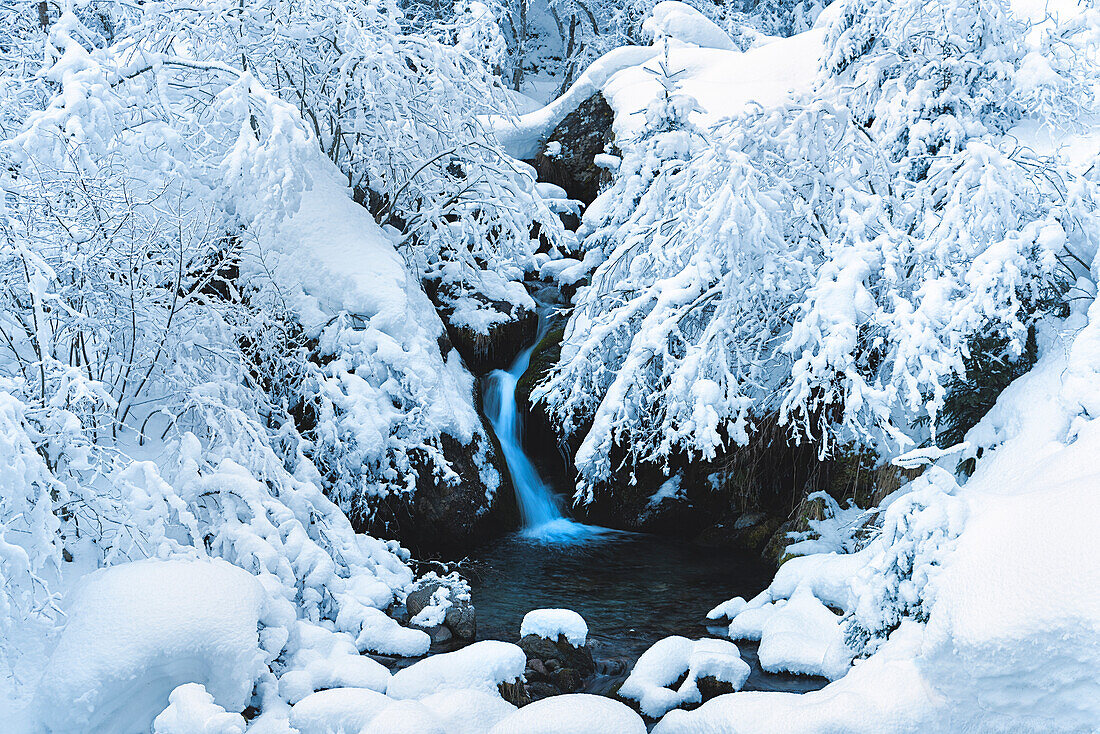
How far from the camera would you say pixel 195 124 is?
8.18m

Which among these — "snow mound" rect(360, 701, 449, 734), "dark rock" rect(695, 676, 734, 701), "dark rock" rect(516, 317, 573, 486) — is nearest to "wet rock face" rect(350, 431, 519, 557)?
"dark rock" rect(516, 317, 573, 486)

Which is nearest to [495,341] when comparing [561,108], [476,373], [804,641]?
[476,373]

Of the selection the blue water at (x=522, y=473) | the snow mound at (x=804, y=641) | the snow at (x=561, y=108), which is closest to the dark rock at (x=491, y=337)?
the blue water at (x=522, y=473)

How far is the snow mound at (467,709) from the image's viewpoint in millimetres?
4605

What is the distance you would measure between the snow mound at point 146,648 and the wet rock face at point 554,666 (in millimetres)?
1791

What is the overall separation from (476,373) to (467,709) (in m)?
6.24

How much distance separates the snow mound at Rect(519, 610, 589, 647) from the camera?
19.7 feet

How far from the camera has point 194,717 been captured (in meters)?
4.23

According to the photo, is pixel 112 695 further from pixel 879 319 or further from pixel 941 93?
pixel 941 93

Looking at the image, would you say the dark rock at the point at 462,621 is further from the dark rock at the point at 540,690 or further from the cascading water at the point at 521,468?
the cascading water at the point at 521,468

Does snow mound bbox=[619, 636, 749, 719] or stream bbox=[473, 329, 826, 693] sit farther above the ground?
snow mound bbox=[619, 636, 749, 719]

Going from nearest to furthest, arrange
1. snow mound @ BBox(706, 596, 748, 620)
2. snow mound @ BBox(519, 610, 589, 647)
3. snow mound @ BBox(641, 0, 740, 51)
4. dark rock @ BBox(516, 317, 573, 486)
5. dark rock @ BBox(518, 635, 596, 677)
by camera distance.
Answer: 1. dark rock @ BBox(518, 635, 596, 677)
2. snow mound @ BBox(519, 610, 589, 647)
3. snow mound @ BBox(706, 596, 748, 620)
4. dark rock @ BBox(516, 317, 573, 486)
5. snow mound @ BBox(641, 0, 740, 51)

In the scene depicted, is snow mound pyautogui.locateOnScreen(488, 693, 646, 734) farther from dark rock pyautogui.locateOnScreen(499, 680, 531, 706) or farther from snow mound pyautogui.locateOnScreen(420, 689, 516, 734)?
dark rock pyautogui.locateOnScreen(499, 680, 531, 706)

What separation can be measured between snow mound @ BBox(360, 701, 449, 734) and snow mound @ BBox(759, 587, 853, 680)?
8.56 ft
